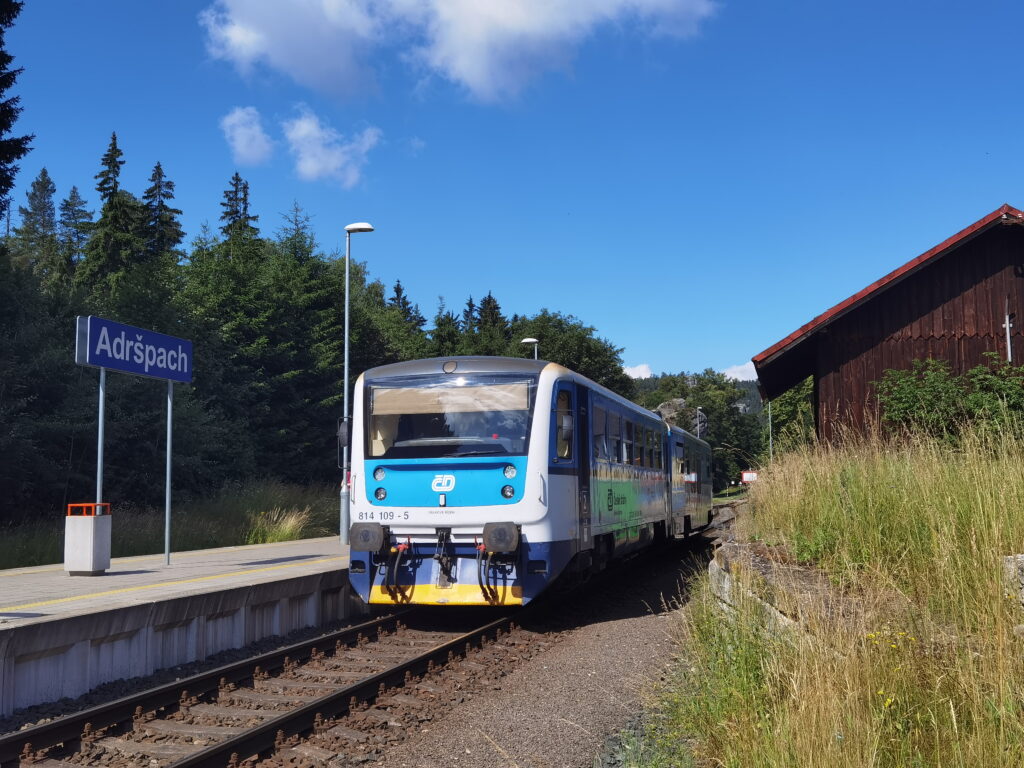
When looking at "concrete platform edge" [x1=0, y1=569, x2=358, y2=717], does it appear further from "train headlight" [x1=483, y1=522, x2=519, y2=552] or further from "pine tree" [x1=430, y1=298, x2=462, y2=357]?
"pine tree" [x1=430, y1=298, x2=462, y2=357]

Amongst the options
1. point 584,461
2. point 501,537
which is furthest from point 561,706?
point 584,461

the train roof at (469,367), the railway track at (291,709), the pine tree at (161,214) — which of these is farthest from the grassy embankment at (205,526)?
the pine tree at (161,214)

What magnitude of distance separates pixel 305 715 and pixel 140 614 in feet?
8.08

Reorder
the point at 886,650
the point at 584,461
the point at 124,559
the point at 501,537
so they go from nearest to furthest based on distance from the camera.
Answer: the point at 886,650
the point at 501,537
the point at 584,461
the point at 124,559

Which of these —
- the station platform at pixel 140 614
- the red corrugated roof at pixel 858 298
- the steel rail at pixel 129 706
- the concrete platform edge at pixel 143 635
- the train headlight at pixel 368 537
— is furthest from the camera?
the red corrugated roof at pixel 858 298

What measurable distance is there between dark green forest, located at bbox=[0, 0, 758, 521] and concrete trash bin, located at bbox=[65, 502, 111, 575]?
8.00 m

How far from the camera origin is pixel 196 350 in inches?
1258

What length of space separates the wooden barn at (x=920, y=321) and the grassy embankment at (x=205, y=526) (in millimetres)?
11391

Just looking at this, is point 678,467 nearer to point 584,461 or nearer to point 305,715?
point 584,461

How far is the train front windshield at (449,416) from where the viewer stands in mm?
10266

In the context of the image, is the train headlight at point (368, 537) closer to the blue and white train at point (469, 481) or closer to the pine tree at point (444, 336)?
the blue and white train at point (469, 481)

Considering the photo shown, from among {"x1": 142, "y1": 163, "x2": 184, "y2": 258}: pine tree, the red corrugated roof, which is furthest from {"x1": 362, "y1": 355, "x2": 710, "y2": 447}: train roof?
{"x1": 142, "y1": 163, "x2": 184, "y2": 258}: pine tree

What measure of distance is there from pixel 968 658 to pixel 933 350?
606 inches

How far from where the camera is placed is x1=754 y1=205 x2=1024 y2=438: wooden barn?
59.8 ft
